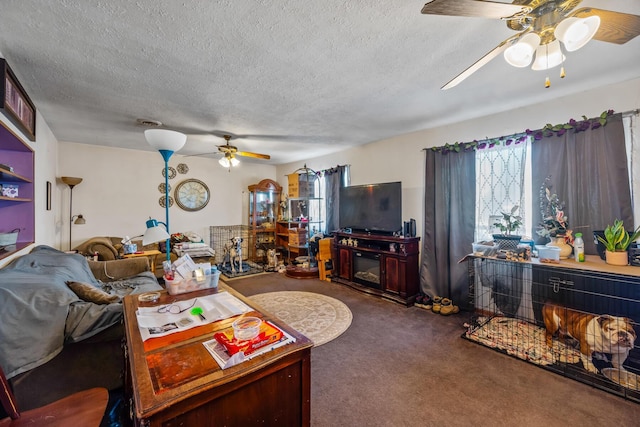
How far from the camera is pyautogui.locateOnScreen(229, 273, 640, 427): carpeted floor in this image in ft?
5.45

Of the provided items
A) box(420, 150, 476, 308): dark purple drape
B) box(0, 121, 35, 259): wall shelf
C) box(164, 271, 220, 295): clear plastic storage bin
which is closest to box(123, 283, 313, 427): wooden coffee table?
box(164, 271, 220, 295): clear plastic storage bin

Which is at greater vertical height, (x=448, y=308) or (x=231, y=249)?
(x=231, y=249)

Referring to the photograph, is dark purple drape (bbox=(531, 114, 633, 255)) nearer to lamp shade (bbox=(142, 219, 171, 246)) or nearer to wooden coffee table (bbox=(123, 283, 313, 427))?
wooden coffee table (bbox=(123, 283, 313, 427))

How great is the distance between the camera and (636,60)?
2.00 metres

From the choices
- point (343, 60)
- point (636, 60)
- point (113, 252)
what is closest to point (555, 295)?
point (636, 60)

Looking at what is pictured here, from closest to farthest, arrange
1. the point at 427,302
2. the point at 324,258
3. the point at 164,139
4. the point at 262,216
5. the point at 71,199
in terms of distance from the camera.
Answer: the point at 164,139 < the point at 427,302 < the point at 71,199 < the point at 324,258 < the point at 262,216

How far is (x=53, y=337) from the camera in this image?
152cm

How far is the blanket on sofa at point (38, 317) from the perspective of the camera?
1.39 metres

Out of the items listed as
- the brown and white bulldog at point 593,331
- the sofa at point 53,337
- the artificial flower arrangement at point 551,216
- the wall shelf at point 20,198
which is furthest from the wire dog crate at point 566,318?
the wall shelf at point 20,198

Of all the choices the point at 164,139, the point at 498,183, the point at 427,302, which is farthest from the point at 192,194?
the point at 498,183

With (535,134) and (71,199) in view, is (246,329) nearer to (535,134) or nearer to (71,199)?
(535,134)

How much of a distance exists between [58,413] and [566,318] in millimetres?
3385

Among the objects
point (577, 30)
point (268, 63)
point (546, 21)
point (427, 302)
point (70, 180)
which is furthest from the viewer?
point (70, 180)

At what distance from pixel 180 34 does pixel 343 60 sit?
1091mm
